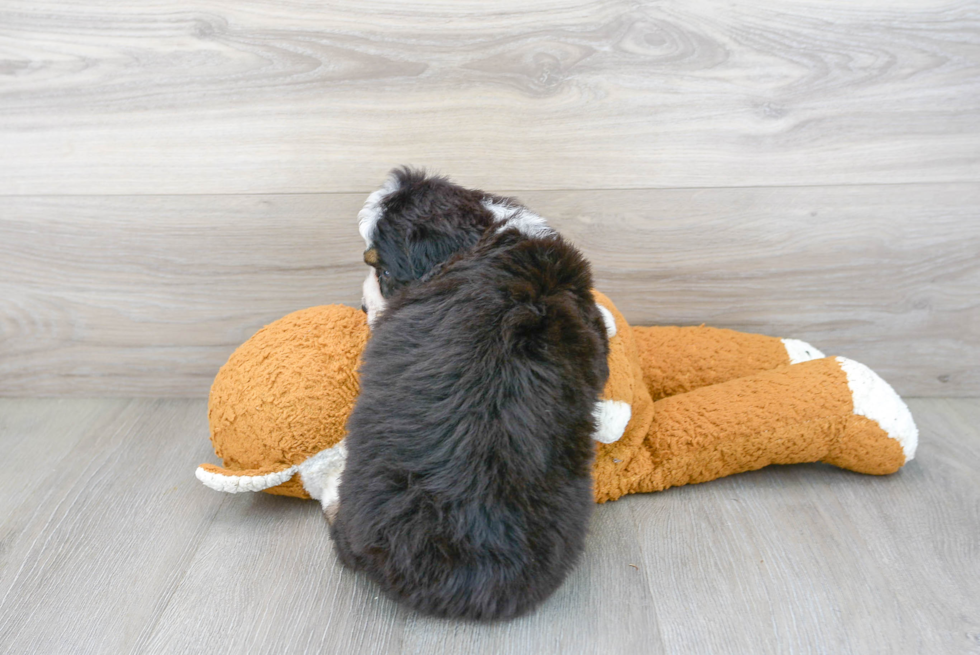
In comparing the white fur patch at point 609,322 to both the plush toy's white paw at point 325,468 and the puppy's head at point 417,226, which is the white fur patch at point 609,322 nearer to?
the puppy's head at point 417,226

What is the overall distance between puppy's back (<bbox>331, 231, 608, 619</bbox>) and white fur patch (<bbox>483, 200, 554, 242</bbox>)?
0.11 ft

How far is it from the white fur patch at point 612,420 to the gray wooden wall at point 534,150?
0.33 meters

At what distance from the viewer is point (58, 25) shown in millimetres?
999

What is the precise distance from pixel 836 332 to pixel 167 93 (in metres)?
1.17

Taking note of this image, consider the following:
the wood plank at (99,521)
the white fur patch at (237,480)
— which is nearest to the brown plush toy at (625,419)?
the white fur patch at (237,480)

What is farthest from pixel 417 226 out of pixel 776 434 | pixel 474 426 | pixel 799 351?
pixel 799 351

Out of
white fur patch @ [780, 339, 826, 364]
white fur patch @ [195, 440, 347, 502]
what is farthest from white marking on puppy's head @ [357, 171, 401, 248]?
white fur patch @ [780, 339, 826, 364]

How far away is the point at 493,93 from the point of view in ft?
3.28

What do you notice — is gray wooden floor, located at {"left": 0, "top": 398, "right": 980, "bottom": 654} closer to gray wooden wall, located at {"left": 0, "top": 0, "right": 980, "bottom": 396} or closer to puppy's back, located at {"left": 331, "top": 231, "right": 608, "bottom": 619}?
puppy's back, located at {"left": 331, "top": 231, "right": 608, "bottom": 619}

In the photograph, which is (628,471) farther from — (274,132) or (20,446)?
(20,446)

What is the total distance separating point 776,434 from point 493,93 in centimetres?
65

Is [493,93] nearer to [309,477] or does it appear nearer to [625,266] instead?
[625,266]

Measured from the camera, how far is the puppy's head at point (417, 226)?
73cm

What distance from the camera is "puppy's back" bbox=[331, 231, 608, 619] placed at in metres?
0.65
